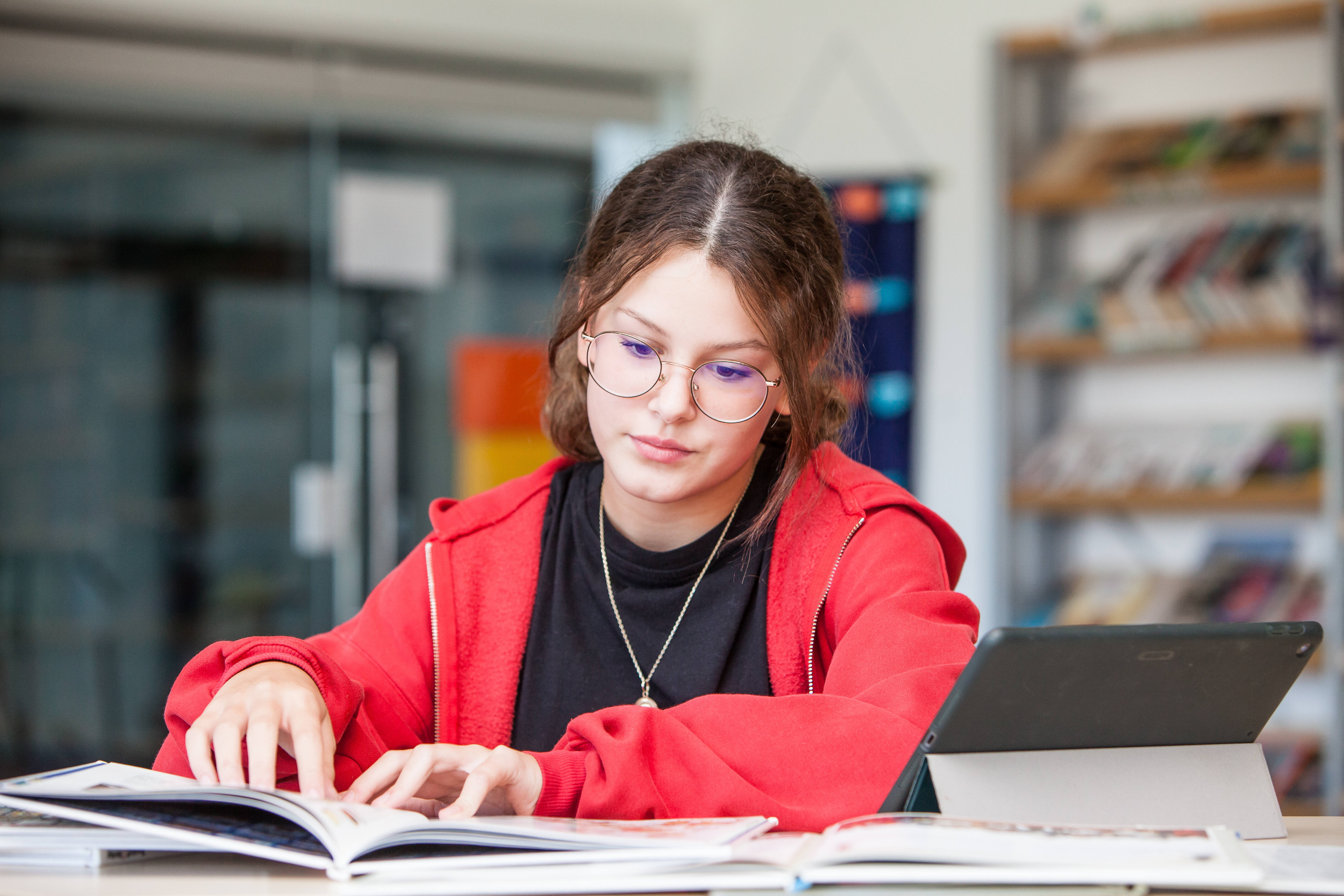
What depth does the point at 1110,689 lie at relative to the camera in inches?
31.8

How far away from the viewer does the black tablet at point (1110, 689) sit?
2.53 feet

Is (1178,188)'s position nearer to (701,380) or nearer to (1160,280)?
(1160,280)

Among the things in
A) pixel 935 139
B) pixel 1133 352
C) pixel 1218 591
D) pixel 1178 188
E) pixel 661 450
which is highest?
pixel 935 139

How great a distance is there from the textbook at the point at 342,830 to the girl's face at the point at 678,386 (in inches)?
15.4

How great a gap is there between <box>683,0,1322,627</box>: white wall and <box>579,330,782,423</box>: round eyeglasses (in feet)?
7.39

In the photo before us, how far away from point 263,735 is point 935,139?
301 cm

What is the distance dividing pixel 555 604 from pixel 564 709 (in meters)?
0.11

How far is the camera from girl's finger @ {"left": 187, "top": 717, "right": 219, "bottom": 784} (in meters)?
0.88

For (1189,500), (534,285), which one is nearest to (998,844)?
(1189,500)

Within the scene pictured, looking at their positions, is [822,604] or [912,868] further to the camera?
[822,604]

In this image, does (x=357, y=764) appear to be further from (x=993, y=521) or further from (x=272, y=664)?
(x=993, y=521)

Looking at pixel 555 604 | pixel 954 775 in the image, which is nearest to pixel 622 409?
pixel 555 604

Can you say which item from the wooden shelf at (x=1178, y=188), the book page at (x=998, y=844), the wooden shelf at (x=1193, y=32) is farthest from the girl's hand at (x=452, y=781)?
the wooden shelf at (x=1193, y=32)

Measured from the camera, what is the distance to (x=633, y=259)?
1165 mm
